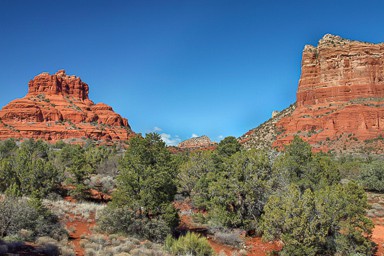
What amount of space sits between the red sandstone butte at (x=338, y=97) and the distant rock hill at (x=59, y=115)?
63481 mm

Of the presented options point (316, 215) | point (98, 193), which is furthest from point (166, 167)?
point (98, 193)

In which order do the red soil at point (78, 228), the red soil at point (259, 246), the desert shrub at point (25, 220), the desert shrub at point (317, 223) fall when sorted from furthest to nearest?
the red soil at point (259, 246) → the desert shrub at point (317, 223) → the red soil at point (78, 228) → the desert shrub at point (25, 220)

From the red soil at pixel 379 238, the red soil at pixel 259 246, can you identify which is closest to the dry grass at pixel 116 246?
the red soil at pixel 259 246

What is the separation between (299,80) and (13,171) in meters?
96.7

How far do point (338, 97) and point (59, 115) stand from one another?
307 feet

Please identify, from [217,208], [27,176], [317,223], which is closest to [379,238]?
[317,223]

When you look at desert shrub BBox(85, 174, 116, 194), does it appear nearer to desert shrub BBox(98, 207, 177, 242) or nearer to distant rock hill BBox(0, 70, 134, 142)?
desert shrub BBox(98, 207, 177, 242)

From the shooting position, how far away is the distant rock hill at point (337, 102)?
264 ft

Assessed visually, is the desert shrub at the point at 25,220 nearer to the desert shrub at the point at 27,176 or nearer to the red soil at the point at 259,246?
the desert shrub at the point at 27,176

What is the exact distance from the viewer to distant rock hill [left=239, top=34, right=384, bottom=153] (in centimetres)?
8038

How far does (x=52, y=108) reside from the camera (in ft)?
354

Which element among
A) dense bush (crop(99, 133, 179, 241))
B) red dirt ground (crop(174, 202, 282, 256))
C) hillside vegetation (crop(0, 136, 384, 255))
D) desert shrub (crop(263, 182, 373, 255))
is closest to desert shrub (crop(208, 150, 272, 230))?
hillside vegetation (crop(0, 136, 384, 255))

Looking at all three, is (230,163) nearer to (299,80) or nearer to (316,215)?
(316,215)

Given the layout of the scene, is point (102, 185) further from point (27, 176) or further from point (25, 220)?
point (25, 220)
